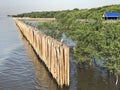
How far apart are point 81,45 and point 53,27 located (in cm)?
2156

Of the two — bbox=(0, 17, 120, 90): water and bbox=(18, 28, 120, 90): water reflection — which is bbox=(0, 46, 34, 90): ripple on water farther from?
bbox=(18, 28, 120, 90): water reflection

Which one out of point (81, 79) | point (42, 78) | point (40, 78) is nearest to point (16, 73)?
point (40, 78)

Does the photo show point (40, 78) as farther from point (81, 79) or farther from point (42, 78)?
point (81, 79)

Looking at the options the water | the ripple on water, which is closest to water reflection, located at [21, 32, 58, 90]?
the water

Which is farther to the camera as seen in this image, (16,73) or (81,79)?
(16,73)

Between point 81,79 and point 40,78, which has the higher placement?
point 40,78

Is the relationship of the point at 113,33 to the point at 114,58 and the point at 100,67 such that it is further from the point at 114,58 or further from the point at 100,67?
the point at 100,67

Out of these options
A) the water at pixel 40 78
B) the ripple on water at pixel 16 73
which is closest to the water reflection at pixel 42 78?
the water at pixel 40 78

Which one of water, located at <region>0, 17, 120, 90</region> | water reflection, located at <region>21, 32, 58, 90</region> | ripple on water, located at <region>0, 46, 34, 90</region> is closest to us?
water reflection, located at <region>21, 32, 58, 90</region>

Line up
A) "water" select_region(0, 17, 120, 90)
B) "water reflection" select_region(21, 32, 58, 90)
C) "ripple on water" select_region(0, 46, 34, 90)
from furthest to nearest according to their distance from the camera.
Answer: "ripple on water" select_region(0, 46, 34, 90), "water" select_region(0, 17, 120, 90), "water reflection" select_region(21, 32, 58, 90)

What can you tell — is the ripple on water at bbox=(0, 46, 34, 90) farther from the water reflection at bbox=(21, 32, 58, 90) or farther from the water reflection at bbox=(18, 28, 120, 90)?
the water reflection at bbox=(18, 28, 120, 90)

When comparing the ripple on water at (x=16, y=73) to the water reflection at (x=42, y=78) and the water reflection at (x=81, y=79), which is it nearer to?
the water reflection at (x=42, y=78)

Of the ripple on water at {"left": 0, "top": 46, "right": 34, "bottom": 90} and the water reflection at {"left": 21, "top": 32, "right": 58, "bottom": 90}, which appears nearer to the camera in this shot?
the water reflection at {"left": 21, "top": 32, "right": 58, "bottom": 90}

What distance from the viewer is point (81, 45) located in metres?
27.5
